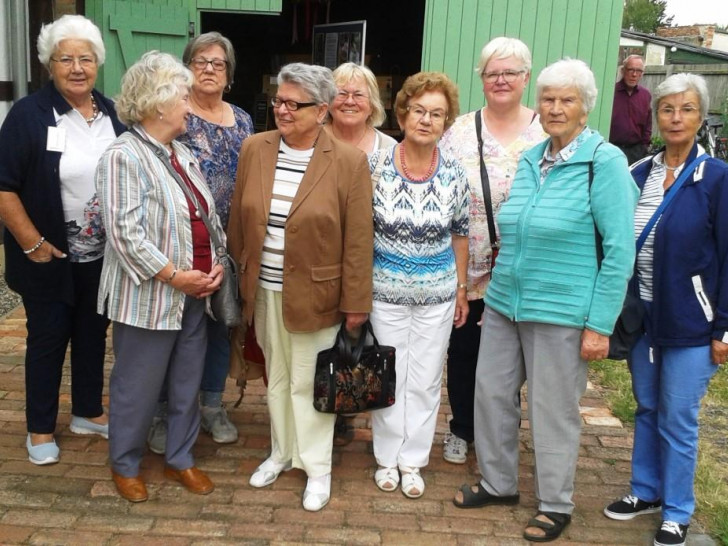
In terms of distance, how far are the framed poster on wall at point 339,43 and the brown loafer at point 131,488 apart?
5502 millimetres

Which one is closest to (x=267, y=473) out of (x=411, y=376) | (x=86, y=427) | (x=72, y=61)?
(x=411, y=376)

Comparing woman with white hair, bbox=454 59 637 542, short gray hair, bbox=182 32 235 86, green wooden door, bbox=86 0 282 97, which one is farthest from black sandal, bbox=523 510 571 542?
green wooden door, bbox=86 0 282 97

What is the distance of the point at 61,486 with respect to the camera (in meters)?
3.19

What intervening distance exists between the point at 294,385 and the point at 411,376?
1.67ft

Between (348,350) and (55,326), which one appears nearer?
(348,350)

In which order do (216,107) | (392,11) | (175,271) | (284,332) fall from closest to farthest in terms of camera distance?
(175,271) → (284,332) → (216,107) → (392,11)

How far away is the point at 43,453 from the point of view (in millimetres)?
3363

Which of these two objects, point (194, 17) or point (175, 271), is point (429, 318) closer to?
point (175, 271)

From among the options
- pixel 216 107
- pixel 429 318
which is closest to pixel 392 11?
pixel 216 107

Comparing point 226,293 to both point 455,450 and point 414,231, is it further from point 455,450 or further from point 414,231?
point 455,450

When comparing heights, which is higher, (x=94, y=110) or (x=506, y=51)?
(x=506, y=51)

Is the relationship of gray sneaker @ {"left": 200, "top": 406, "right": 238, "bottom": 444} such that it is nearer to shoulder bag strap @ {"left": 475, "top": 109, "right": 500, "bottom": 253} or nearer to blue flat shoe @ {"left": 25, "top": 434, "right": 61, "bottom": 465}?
blue flat shoe @ {"left": 25, "top": 434, "right": 61, "bottom": 465}

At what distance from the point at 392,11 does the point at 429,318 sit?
8.02 meters

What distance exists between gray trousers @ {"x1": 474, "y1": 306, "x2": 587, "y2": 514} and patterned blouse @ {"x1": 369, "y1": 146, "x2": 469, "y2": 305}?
0.97ft
